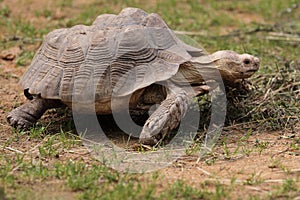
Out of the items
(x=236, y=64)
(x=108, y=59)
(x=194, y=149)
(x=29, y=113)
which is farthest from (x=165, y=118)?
(x=29, y=113)

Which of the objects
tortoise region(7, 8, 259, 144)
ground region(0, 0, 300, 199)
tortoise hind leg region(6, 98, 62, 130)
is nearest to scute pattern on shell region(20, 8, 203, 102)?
tortoise region(7, 8, 259, 144)

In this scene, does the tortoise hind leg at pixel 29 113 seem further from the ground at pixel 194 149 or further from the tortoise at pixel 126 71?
the ground at pixel 194 149

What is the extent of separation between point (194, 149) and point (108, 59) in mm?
1179

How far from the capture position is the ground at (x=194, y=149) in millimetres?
4328

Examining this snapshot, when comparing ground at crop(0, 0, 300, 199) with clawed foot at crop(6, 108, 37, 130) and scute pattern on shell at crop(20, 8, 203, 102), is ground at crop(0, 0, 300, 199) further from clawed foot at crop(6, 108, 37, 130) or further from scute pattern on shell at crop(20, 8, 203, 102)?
scute pattern on shell at crop(20, 8, 203, 102)

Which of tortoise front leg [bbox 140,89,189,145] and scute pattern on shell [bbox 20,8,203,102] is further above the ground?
scute pattern on shell [bbox 20,8,203,102]

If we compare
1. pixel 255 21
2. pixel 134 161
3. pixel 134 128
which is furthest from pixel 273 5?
pixel 134 161

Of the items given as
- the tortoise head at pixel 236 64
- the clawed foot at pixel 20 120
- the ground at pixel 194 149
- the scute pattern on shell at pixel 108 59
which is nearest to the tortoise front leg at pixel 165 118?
the scute pattern on shell at pixel 108 59

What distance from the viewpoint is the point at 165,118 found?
5426 millimetres

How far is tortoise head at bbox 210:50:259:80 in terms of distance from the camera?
6039 millimetres

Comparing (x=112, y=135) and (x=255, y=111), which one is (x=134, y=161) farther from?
(x=255, y=111)

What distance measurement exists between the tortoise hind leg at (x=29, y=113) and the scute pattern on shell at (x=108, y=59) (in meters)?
0.18

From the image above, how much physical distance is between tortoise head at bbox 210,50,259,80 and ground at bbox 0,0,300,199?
1.54 ft

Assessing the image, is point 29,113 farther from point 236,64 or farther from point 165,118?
point 236,64
